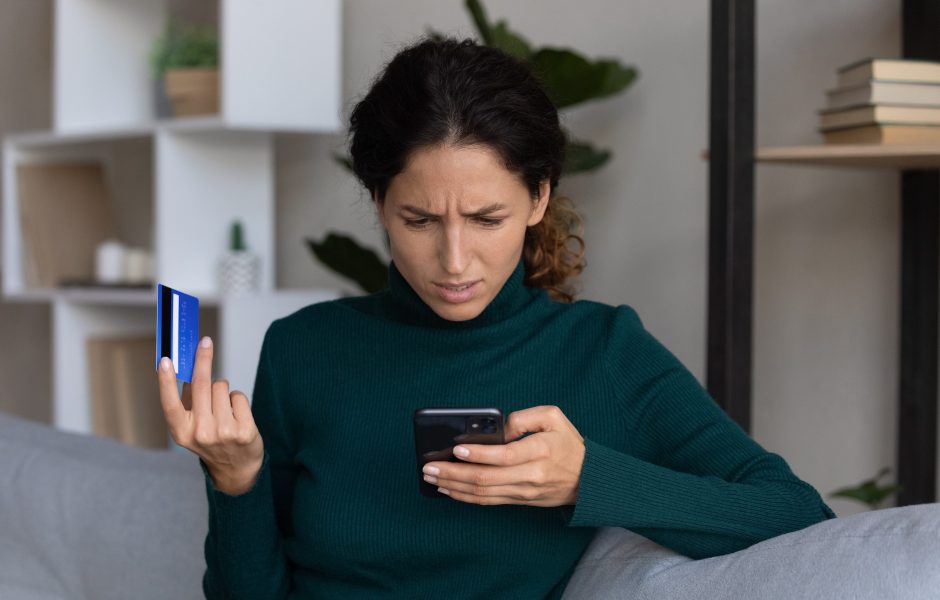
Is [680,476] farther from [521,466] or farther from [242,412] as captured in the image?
[242,412]

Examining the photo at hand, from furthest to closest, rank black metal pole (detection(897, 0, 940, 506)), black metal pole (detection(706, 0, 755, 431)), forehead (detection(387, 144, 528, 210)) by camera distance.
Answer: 1. black metal pole (detection(897, 0, 940, 506))
2. black metal pole (detection(706, 0, 755, 431))
3. forehead (detection(387, 144, 528, 210))

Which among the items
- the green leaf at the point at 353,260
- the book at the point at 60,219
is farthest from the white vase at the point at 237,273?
the book at the point at 60,219

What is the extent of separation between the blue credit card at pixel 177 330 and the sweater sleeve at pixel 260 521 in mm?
139

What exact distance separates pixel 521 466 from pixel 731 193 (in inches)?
32.8

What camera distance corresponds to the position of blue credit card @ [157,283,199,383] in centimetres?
104

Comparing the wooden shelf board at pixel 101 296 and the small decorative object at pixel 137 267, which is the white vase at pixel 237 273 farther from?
the small decorative object at pixel 137 267

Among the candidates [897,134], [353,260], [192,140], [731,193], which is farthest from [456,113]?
[192,140]

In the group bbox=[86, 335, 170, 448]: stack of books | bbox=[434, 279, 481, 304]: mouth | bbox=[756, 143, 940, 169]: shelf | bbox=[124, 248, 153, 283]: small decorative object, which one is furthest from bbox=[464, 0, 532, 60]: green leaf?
bbox=[86, 335, 170, 448]: stack of books

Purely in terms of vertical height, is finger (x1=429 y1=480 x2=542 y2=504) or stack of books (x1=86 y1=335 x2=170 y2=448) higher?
finger (x1=429 y1=480 x2=542 y2=504)

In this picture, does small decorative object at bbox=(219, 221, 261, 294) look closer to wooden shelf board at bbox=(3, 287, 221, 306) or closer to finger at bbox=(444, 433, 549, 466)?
wooden shelf board at bbox=(3, 287, 221, 306)

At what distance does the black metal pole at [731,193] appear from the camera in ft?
5.47

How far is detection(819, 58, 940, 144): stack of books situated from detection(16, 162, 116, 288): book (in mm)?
2262

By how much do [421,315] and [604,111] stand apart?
1.12m

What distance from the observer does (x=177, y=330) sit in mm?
1061
